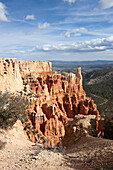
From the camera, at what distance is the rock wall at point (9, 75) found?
74.8ft

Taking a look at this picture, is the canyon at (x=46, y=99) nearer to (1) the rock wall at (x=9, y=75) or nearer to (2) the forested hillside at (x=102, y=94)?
(1) the rock wall at (x=9, y=75)

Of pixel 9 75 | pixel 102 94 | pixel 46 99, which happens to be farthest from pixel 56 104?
pixel 102 94

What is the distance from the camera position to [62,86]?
39.6 metres

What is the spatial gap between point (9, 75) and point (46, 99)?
10.7 meters

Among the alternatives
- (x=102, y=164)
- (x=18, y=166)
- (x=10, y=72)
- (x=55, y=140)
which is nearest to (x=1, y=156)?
(x=18, y=166)

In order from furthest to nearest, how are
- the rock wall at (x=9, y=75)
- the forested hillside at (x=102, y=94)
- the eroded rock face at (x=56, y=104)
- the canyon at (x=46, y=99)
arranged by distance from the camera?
the forested hillside at (x=102, y=94) → the eroded rock face at (x=56, y=104) → the rock wall at (x=9, y=75) → the canyon at (x=46, y=99)

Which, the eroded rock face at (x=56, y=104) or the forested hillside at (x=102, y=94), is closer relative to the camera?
the eroded rock face at (x=56, y=104)

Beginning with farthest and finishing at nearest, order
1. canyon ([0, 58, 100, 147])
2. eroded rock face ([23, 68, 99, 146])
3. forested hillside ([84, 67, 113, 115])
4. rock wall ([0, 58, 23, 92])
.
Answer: forested hillside ([84, 67, 113, 115])
eroded rock face ([23, 68, 99, 146])
rock wall ([0, 58, 23, 92])
canyon ([0, 58, 100, 147])

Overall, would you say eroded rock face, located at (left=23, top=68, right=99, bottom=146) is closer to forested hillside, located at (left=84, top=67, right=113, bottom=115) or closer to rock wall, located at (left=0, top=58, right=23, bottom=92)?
rock wall, located at (left=0, top=58, right=23, bottom=92)

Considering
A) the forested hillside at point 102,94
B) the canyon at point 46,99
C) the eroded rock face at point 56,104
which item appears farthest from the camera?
the forested hillside at point 102,94

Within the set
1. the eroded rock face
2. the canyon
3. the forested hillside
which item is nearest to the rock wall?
the canyon

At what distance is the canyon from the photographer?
2234 centimetres

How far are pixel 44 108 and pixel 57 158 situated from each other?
66.8ft

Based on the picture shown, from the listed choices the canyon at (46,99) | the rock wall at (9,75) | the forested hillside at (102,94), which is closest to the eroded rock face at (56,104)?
the canyon at (46,99)
